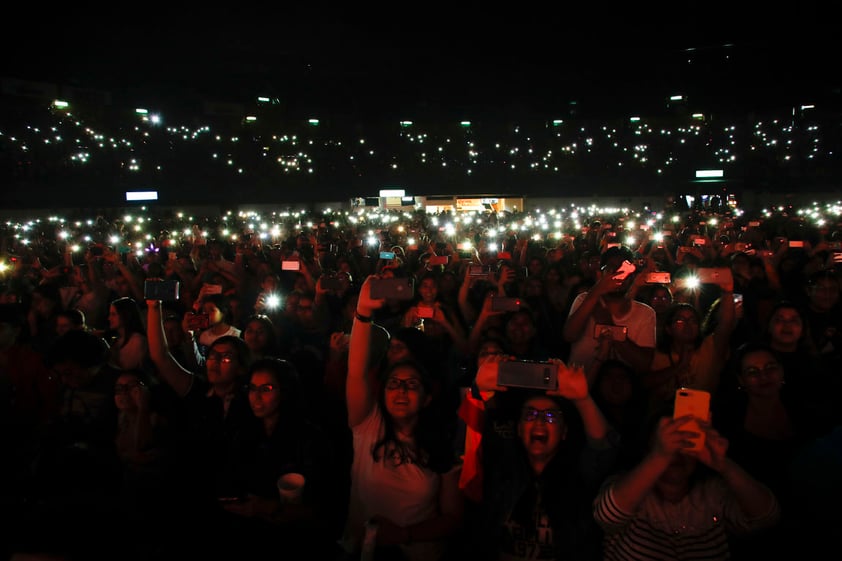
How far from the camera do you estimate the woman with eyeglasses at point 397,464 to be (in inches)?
94.7

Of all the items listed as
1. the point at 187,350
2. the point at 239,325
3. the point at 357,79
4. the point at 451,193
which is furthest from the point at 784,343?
the point at 357,79

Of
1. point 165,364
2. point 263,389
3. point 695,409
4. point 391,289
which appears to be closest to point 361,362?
point 391,289

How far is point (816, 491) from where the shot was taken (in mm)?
1992

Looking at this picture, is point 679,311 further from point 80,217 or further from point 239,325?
point 80,217

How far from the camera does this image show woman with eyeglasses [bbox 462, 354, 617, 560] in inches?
84.2

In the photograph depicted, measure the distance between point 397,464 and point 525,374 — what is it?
877 mm

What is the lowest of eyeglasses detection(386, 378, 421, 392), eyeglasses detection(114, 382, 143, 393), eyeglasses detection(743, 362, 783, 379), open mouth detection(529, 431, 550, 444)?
open mouth detection(529, 431, 550, 444)

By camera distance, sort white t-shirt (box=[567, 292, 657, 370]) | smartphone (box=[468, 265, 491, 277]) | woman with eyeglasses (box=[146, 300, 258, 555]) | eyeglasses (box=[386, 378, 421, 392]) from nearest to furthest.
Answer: eyeglasses (box=[386, 378, 421, 392])
woman with eyeglasses (box=[146, 300, 258, 555])
white t-shirt (box=[567, 292, 657, 370])
smartphone (box=[468, 265, 491, 277])

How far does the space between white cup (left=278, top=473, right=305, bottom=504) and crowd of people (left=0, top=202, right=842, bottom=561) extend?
31 millimetres

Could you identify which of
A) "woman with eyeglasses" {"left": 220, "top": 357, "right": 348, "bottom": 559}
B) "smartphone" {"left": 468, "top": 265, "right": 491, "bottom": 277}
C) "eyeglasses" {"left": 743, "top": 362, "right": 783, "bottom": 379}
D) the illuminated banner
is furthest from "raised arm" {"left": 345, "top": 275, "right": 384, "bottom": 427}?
the illuminated banner

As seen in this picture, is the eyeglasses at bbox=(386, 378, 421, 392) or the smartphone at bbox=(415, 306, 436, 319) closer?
the eyeglasses at bbox=(386, 378, 421, 392)

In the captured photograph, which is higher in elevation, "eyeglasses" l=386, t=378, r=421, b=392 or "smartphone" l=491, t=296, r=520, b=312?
"smartphone" l=491, t=296, r=520, b=312

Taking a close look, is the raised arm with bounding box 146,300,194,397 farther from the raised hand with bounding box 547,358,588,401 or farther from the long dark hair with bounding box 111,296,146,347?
the raised hand with bounding box 547,358,588,401

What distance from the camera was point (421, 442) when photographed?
8.39 ft
